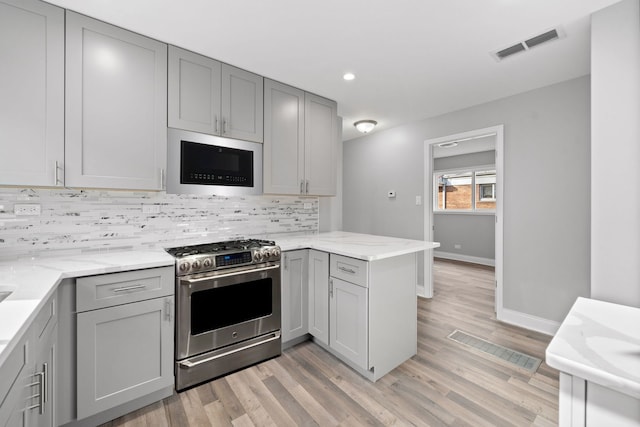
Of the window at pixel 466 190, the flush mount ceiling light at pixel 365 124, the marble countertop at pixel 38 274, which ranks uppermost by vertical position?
the flush mount ceiling light at pixel 365 124

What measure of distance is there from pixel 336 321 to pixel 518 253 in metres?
2.15

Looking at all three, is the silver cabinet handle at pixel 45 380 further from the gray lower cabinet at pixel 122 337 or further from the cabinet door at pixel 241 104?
the cabinet door at pixel 241 104

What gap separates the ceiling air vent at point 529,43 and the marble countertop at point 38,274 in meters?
2.87

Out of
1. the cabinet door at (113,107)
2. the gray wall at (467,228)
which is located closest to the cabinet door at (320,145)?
the cabinet door at (113,107)

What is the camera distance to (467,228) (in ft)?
20.3

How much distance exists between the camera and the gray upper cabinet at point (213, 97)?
82.9 inches

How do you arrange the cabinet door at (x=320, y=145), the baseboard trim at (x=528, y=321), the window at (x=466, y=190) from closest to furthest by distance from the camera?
the baseboard trim at (x=528, y=321) < the cabinet door at (x=320, y=145) < the window at (x=466, y=190)

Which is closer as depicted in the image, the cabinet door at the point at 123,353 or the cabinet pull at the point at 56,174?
the cabinet door at the point at 123,353

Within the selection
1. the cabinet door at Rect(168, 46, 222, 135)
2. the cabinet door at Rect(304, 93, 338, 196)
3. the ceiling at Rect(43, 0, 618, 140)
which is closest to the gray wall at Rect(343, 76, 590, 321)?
the ceiling at Rect(43, 0, 618, 140)

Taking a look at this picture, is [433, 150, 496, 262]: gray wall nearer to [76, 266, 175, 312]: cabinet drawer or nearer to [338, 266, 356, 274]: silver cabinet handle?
[338, 266, 356, 274]: silver cabinet handle

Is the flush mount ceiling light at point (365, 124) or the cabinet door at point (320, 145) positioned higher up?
the flush mount ceiling light at point (365, 124)

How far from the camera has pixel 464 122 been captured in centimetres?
343

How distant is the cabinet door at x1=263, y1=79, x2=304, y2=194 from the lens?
2590 mm

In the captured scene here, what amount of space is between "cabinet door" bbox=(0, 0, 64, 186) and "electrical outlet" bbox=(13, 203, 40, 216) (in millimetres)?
354
